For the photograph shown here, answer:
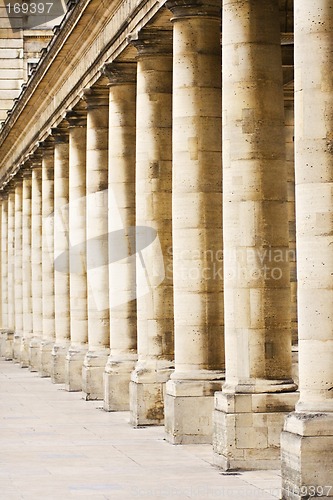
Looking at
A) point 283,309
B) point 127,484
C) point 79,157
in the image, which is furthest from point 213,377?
point 79,157

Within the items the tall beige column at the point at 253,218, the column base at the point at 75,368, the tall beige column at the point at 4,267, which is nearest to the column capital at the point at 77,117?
the column base at the point at 75,368

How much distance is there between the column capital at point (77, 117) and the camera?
50816 mm

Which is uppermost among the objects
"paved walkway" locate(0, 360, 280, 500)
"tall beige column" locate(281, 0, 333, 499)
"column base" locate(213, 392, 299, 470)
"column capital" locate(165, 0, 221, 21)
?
"column capital" locate(165, 0, 221, 21)

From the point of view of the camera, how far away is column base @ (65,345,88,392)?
49969 mm

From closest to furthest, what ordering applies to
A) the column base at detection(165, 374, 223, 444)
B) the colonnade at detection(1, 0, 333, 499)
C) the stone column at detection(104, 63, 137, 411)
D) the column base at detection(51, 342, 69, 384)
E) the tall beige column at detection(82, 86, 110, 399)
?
the colonnade at detection(1, 0, 333, 499), the column base at detection(165, 374, 223, 444), the stone column at detection(104, 63, 137, 411), the tall beige column at detection(82, 86, 110, 399), the column base at detection(51, 342, 69, 384)

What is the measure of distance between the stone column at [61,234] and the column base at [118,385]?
14.9 meters

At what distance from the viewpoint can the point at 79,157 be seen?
51469mm

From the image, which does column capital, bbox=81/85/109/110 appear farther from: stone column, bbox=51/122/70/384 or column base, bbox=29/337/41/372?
column base, bbox=29/337/41/372

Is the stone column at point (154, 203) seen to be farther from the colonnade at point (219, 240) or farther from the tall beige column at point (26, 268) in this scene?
the tall beige column at point (26, 268)

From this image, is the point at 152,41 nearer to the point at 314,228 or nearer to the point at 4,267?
the point at 314,228

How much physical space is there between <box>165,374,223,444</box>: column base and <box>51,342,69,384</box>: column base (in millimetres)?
23488

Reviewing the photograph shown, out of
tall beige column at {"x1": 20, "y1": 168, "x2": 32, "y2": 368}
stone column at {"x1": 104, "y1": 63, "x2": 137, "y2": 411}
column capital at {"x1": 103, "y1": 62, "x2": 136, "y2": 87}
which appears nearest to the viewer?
column capital at {"x1": 103, "y1": 62, "x2": 136, "y2": 87}

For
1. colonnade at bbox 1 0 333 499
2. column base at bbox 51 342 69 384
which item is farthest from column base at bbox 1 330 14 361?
colonnade at bbox 1 0 333 499

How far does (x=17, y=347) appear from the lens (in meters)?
73.4
